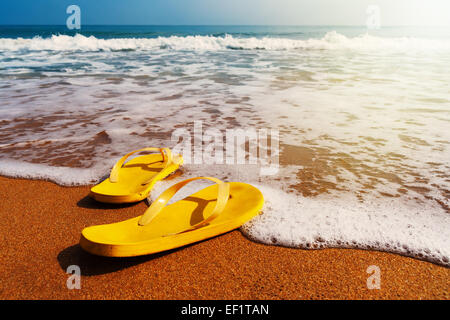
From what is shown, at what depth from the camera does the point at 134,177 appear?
8.13 feet

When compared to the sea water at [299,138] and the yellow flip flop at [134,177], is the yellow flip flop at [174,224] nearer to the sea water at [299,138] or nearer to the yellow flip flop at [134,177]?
the sea water at [299,138]

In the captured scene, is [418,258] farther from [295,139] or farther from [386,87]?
[386,87]

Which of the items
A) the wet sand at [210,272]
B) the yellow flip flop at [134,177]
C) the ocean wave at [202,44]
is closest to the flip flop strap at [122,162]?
the yellow flip flop at [134,177]

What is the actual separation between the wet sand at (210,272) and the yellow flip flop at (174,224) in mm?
106

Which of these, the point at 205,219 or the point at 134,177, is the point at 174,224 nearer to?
the point at 205,219

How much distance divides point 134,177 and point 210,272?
1.22 m

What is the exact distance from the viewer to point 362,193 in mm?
2326

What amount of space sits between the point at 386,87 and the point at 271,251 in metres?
5.86

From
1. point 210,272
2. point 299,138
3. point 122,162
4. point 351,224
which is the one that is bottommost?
point 210,272

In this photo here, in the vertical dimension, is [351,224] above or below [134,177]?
below

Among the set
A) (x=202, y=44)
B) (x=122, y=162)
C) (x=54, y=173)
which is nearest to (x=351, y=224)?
(x=122, y=162)

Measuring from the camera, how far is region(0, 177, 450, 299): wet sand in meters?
1.45

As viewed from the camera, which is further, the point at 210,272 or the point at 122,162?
the point at 122,162
